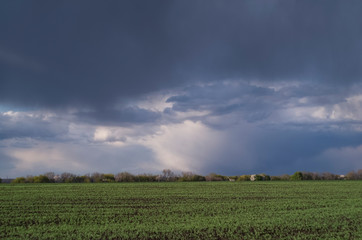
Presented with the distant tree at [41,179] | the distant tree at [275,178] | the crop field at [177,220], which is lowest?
the crop field at [177,220]

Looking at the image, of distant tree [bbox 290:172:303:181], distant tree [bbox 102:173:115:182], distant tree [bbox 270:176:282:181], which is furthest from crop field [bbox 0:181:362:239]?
distant tree [bbox 270:176:282:181]

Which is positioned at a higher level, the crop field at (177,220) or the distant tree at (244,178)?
the distant tree at (244,178)

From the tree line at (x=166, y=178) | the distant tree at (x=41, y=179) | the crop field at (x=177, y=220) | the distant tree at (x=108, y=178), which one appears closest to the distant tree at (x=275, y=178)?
the tree line at (x=166, y=178)

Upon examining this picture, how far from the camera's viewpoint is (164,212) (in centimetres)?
2202

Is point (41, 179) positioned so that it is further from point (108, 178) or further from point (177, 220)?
point (177, 220)

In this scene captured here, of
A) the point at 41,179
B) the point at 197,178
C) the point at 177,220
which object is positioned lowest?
the point at 177,220

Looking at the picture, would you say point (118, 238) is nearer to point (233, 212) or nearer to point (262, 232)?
point (262, 232)

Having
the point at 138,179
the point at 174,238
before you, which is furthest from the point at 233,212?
the point at 138,179

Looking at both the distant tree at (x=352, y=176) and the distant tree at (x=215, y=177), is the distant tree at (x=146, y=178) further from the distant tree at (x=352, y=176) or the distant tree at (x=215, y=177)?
the distant tree at (x=352, y=176)

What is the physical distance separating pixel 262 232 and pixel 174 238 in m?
4.74

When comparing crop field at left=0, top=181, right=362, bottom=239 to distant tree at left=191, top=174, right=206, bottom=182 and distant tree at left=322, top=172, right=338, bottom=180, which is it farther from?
distant tree at left=322, top=172, right=338, bottom=180

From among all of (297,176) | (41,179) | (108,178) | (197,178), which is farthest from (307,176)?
(41,179)

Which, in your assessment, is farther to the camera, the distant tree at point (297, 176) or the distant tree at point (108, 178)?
the distant tree at point (297, 176)

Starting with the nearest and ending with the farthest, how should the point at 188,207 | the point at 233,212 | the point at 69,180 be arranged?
the point at 233,212 → the point at 188,207 → the point at 69,180
